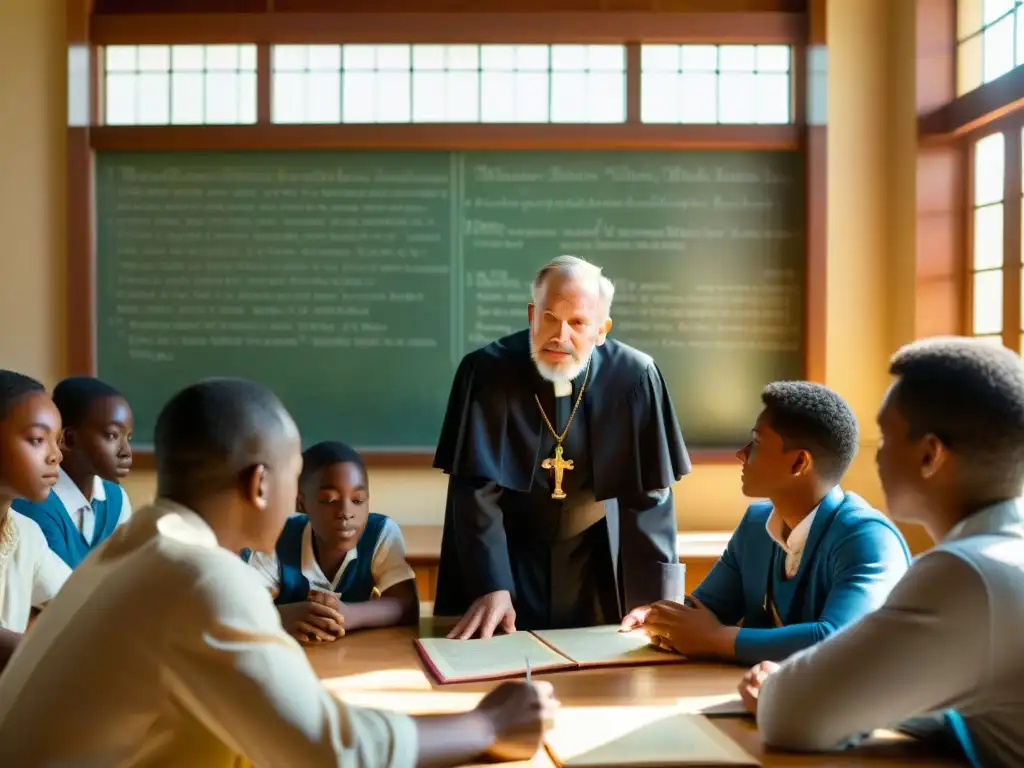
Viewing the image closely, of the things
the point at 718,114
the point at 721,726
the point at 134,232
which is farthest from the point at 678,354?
the point at 721,726

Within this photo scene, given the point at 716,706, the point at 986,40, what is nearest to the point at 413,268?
the point at 986,40

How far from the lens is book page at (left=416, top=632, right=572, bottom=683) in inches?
80.4

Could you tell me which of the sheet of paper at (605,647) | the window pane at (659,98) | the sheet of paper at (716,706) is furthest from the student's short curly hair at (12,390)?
the window pane at (659,98)

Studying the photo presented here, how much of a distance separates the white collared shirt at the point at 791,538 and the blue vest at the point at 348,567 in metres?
1.00

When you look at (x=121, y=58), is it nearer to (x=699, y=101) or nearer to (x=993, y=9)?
(x=699, y=101)

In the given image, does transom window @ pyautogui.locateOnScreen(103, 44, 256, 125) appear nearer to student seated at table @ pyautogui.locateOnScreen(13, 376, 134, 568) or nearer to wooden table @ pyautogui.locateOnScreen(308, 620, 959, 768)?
student seated at table @ pyautogui.locateOnScreen(13, 376, 134, 568)

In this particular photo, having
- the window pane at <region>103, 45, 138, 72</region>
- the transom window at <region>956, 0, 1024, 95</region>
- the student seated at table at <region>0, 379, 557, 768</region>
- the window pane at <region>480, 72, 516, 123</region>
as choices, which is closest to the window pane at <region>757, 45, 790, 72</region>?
the transom window at <region>956, 0, 1024, 95</region>

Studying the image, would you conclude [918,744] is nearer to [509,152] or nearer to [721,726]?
[721,726]

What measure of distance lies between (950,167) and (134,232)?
3.65 meters

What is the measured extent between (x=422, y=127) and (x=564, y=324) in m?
2.33

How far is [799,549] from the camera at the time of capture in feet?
7.50

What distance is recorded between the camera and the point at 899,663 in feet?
4.81

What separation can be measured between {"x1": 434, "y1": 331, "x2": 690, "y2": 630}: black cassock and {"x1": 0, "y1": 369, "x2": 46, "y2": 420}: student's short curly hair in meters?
1.03

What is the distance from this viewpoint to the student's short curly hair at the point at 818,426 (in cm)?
225
